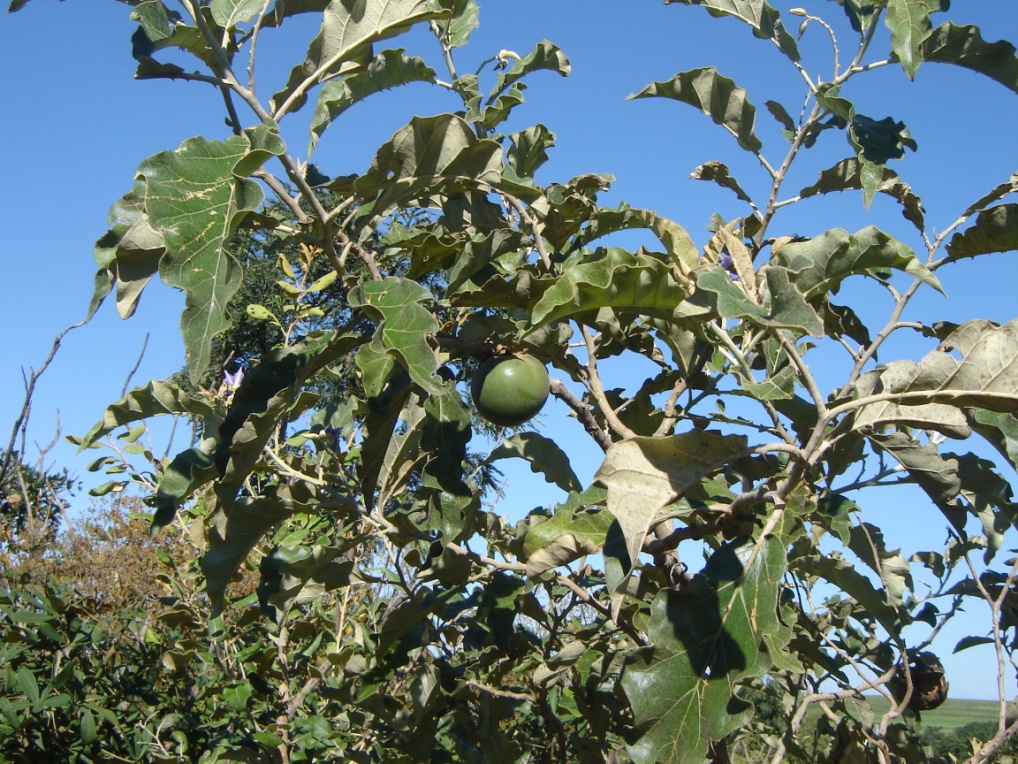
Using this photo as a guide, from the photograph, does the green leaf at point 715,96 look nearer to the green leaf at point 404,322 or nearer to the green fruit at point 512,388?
the green fruit at point 512,388

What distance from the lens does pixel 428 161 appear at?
1473mm

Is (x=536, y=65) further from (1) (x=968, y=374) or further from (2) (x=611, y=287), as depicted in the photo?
(1) (x=968, y=374)

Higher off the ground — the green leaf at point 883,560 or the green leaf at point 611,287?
the green leaf at point 611,287

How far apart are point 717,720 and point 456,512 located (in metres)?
0.64

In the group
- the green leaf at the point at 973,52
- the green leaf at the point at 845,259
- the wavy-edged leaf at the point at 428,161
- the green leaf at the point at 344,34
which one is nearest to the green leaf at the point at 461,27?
the green leaf at the point at 344,34

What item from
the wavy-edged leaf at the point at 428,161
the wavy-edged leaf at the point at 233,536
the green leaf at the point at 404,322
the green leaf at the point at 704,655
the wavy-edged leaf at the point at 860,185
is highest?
the wavy-edged leaf at the point at 860,185

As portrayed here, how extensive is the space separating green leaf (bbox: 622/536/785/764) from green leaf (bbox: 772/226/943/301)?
0.44 metres

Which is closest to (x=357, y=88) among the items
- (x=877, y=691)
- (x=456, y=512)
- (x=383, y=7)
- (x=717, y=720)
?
(x=383, y=7)

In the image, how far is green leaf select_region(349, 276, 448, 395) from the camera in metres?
1.26

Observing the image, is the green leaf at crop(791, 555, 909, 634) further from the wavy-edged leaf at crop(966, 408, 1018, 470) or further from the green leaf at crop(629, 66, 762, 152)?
the green leaf at crop(629, 66, 762, 152)

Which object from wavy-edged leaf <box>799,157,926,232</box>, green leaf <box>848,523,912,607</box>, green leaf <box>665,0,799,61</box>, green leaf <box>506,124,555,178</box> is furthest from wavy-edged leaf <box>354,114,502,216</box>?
green leaf <box>848,523,912,607</box>

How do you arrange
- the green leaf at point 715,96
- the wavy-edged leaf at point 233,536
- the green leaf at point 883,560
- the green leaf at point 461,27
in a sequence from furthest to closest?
the green leaf at point 461,27, the green leaf at point 715,96, the green leaf at point 883,560, the wavy-edged leaf at point 233,536

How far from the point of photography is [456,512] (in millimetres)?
1668

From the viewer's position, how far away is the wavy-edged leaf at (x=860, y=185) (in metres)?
1.93
